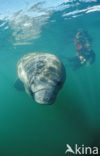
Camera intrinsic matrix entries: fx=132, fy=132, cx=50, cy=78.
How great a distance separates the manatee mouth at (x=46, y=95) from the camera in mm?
4023

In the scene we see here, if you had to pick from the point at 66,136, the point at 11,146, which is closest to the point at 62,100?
the point at 66,136

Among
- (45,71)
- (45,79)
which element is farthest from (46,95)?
(45,71)

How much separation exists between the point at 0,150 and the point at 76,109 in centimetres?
820

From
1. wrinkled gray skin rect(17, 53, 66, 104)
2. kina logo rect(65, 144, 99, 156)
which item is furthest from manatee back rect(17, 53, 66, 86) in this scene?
kina logo rect(65, 144, 99, 156)

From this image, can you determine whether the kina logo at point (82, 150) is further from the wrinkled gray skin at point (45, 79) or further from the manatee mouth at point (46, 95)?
the manatee mouth at point (46, 95)

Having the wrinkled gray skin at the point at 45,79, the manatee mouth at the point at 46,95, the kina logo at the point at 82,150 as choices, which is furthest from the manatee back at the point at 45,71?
the kina logo at the point at 82,150

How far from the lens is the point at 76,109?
13.3 meters

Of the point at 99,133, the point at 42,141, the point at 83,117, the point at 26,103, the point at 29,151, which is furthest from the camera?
the point at 26,103

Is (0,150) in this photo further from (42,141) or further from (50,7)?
(50,7)

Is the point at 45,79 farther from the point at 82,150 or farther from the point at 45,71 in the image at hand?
the point at 82,150

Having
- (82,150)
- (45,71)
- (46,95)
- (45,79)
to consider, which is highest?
(45,71)

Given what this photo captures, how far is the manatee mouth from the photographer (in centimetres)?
402

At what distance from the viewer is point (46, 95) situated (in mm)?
4043

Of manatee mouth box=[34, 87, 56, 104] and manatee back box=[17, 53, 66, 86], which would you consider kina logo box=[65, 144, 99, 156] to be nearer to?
manatee back box=[17, 53, 66, 86]
